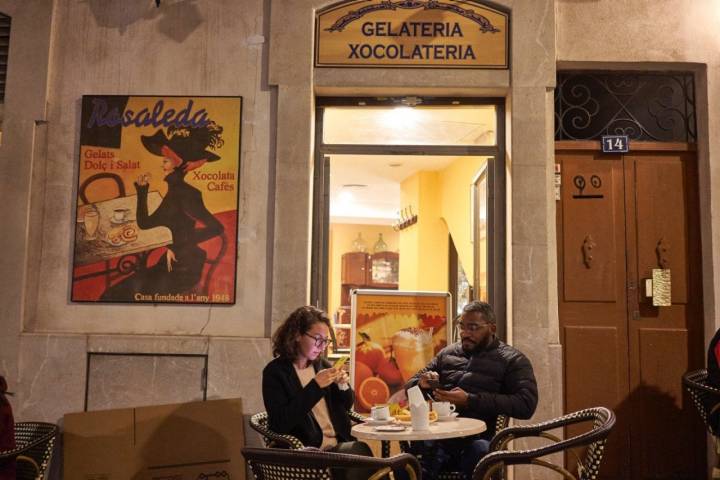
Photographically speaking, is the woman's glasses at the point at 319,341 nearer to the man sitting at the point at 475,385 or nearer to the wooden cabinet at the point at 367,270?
the man sitting at the point at 475,385

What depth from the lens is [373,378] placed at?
6.02 m

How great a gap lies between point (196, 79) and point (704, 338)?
4.72m

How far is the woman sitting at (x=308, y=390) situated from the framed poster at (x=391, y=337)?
60.8 inches

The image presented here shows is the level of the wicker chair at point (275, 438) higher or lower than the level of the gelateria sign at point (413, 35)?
lower

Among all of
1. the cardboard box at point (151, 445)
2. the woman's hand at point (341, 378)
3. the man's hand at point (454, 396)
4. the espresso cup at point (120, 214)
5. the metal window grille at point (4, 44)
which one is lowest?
the cardboard box at point (151, 445)

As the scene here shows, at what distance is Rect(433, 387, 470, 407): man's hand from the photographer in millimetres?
4469

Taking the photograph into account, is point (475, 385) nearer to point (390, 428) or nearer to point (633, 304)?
point (390, 428)

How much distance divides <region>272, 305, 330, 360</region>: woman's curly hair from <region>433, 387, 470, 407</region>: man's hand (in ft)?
2.84

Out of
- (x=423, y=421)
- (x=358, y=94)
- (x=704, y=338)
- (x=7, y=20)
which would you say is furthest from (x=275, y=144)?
(x=704, y=338)

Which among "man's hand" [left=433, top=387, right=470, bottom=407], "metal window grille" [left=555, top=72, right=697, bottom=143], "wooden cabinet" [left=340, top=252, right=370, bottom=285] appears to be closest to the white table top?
"man's hand" [left=433, top=387, right=470, bottom=407]

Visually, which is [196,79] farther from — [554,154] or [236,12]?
[554,154]

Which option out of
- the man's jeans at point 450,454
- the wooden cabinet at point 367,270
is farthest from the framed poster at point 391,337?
the wooden cabinet at point 367,270

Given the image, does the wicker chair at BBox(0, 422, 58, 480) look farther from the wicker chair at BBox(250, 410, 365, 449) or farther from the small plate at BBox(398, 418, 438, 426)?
the small plate at BBox(398, 418, 438, 426)

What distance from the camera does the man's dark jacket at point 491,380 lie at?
4516 mm
